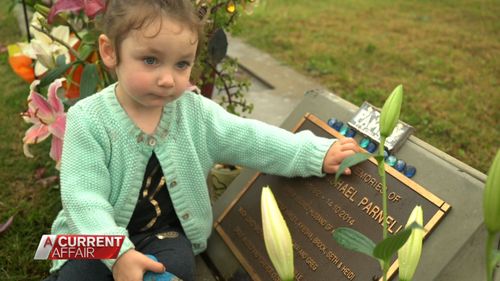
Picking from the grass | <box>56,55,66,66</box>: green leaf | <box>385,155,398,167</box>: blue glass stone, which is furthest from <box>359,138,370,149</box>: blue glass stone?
<box>56,55,66,66</box>: green leaf

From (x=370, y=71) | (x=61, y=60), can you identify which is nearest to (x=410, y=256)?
(x=61, y=60)

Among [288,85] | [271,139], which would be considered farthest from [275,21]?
[271,139]

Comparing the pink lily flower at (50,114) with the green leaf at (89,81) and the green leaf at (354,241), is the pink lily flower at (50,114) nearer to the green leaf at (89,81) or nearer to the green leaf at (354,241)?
the green leaf at (89,81)

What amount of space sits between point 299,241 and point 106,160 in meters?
0.73

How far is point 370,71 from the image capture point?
5.18 metres

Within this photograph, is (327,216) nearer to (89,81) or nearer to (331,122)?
(331,122)

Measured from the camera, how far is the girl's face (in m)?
1.58

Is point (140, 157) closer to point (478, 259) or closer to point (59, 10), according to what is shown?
point (59, 10)

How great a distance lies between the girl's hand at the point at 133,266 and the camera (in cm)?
156

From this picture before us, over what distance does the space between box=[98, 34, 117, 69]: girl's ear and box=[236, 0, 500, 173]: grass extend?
1393 millimetres

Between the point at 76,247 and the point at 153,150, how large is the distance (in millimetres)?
659

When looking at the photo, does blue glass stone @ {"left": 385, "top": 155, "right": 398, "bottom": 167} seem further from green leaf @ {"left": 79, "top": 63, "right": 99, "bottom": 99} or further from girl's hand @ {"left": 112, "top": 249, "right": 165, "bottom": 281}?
green leaf @ {"left": 79, "top": 63, "right": 99, "bottom": 99}

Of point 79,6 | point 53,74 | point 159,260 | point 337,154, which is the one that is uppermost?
point 337,154

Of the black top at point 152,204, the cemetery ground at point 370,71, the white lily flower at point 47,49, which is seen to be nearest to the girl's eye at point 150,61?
the black top at point 152,204
